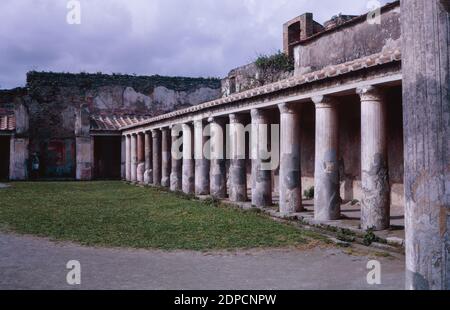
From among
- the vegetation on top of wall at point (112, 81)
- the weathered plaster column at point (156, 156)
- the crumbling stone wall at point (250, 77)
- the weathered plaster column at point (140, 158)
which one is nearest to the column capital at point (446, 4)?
the crumbling stone wall at point (250, 77)

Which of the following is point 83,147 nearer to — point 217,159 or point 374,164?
point 217,159

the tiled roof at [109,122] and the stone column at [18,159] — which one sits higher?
the tiled roof at [109,122]

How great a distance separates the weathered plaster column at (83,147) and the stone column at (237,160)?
14296 mm

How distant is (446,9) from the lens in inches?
84.7

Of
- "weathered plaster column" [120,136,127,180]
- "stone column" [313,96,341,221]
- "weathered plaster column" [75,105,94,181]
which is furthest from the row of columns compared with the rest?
"weathered plaster column" [75,105,94,181]

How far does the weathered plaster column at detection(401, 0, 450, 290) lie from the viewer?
2.17m

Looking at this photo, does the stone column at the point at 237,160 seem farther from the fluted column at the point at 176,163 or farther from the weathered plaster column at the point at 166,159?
the weathered plaster column at the point at 166,159

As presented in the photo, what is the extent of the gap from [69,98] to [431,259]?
28.1 metres

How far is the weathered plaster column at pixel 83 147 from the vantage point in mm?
25266

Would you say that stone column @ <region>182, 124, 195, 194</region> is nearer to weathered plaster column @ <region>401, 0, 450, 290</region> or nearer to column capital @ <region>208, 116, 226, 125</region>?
column capital @ <region>208, 116, 226, 125</region>

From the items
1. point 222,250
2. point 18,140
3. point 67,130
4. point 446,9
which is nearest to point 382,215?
point 222,250

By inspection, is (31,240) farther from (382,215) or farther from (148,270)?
(382,215)

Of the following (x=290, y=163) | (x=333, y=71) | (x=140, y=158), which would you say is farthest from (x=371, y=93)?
(x=140, y=158)

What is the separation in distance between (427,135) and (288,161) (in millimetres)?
8069
